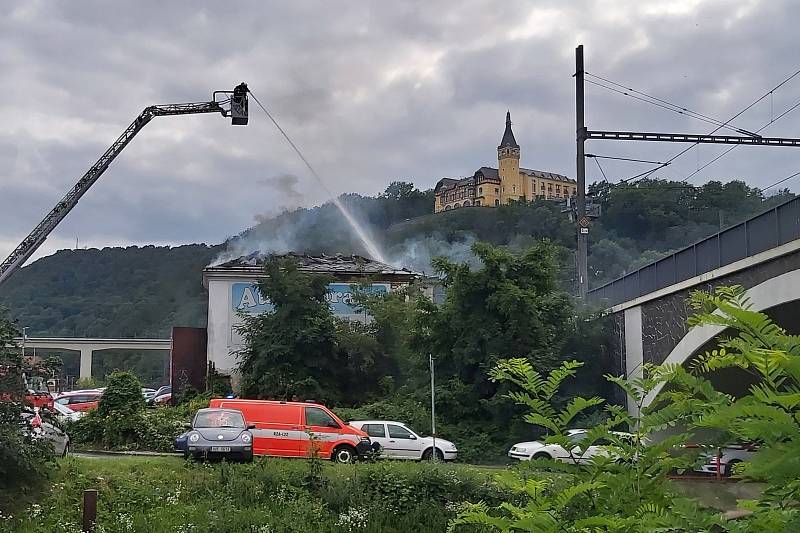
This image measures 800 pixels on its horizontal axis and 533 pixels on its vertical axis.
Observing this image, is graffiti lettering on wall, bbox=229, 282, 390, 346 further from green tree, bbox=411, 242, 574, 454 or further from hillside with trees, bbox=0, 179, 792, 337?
green tree, bbox=411, 242, 574, 454

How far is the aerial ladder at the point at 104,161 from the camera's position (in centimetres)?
2838

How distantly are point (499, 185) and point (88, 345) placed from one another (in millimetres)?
39845

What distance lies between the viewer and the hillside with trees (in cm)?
5238

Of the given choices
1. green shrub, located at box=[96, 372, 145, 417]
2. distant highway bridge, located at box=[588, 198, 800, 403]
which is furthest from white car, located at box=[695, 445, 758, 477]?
green shrub, located at box=[96, 372, 145, 417]

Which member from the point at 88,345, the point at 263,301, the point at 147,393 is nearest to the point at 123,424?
the point at 263,301

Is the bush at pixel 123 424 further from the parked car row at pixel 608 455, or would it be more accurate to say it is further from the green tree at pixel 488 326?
the parked car row at pixel 608 455

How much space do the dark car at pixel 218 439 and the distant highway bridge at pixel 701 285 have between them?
984cm

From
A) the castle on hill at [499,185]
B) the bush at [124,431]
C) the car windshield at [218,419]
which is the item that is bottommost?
the bush at [124,431]

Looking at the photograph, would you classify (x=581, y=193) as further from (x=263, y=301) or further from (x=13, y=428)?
(x=13, y=428)

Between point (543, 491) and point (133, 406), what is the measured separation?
26149 millimetres

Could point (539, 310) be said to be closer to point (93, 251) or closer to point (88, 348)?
point (93, 251)

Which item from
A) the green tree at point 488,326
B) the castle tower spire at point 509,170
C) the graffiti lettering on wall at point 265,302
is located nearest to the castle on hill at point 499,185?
the castle tower spire at point 509,170

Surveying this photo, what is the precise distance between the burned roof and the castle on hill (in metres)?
33.9

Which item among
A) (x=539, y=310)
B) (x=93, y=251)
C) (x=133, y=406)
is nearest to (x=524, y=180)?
(x=93, y=251)
